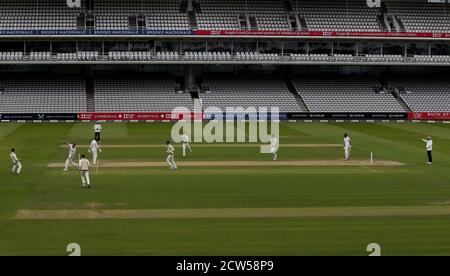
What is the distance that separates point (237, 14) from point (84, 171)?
44663mm

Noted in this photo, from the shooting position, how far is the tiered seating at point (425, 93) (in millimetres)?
64125

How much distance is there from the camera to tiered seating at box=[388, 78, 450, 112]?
6412 cm

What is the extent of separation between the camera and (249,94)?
64562 mm

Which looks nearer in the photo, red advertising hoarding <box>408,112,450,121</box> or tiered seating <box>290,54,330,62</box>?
red advertising hoarding <box>408,112,450,121</box>

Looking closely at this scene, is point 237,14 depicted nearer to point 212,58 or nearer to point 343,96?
point 212,58

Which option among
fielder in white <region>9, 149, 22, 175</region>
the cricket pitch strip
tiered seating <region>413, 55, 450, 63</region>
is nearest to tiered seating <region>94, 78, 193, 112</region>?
tiered seating <region>413, 55, 450, 63</region>

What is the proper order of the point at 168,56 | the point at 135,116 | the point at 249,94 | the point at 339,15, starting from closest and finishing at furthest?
the point at 135,116 < the point at 168,56 < the point at 249,94 < the point at 339,15

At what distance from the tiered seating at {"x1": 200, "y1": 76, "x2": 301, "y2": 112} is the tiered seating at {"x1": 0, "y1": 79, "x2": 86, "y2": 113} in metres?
10.8

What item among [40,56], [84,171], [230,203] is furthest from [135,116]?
[230,203]

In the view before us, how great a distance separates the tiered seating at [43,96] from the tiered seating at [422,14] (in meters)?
30.2

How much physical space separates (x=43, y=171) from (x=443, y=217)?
1554cm

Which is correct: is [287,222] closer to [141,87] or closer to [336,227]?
[336,227]

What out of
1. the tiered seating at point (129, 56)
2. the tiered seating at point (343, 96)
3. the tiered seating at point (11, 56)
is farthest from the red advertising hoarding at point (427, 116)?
the tiered seating at point (11, 56)

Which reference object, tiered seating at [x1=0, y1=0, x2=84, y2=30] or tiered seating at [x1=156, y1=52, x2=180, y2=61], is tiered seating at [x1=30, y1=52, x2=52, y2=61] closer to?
tiered seating at [x1=0, y1=0, x2=84, y2=30]
